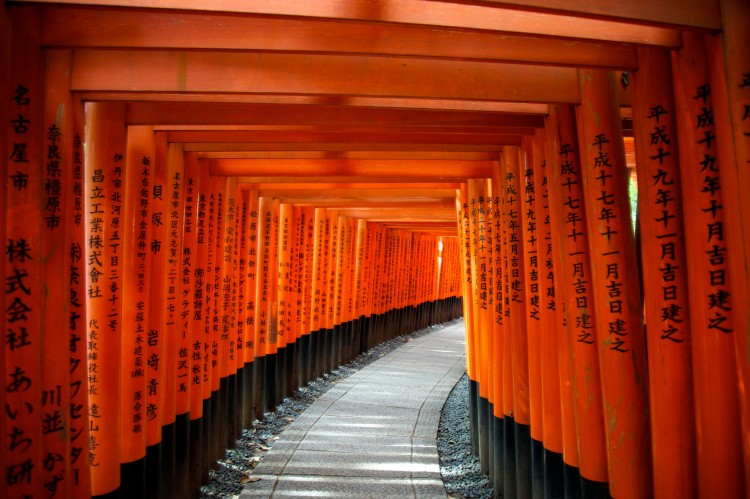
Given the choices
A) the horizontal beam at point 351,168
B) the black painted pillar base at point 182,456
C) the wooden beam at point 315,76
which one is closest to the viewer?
the wooden beam at point 315,76

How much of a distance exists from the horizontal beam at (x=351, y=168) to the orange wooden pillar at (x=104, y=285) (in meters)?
2.18

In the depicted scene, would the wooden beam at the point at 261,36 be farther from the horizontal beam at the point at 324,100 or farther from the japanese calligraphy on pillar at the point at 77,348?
the japanese calligraphy on pillar at the point at 77,348

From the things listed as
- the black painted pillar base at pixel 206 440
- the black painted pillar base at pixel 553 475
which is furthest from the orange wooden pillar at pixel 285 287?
the black painted pillar base at pixel 553 475

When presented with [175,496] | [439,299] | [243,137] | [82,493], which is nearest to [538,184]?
[243,137]

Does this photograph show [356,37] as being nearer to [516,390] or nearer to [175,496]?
[516,390]

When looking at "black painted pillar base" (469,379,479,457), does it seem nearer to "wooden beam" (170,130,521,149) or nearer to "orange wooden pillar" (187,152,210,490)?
"orange wooden pillar" (187,152,210,490)

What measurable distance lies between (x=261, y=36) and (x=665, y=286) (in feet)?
8.13

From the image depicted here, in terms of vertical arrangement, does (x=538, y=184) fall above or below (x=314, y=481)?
above

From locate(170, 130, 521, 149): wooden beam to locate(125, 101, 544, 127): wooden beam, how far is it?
1.93 ft

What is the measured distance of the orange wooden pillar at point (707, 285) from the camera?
2533 millimetres

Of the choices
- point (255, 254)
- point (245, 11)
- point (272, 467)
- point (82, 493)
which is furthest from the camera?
point (255, 254)

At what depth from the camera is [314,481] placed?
596cm

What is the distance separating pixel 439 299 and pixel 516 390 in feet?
57.9

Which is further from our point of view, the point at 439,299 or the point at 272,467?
the point at 439,299
